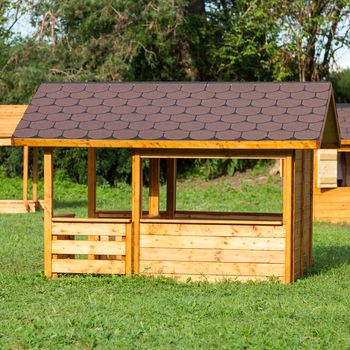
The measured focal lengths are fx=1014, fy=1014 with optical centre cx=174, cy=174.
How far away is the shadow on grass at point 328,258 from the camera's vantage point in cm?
1581

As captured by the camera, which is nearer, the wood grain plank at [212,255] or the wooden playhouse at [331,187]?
the wood grain plank at [212,255]

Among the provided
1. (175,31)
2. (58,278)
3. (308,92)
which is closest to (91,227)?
(58,278)

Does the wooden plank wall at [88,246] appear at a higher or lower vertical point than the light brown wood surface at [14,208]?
higher

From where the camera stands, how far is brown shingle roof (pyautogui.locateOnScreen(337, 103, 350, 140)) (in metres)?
23.8

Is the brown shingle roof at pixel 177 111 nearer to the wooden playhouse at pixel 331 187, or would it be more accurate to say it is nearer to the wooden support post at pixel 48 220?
the wooden support post at pixel 48 220

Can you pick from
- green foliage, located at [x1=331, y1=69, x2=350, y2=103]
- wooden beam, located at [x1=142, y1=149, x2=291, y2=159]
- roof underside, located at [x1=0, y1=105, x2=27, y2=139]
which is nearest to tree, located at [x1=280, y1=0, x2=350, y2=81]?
green foliage, located at [x1=331, y1=69, x2=350, y2=103]

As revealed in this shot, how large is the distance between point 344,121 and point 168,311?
47.1ft

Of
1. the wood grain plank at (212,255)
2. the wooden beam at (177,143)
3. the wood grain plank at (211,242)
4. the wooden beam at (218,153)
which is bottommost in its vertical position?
the wood grain plank at (212,255)

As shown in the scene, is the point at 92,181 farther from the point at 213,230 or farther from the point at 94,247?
the point at 213,230

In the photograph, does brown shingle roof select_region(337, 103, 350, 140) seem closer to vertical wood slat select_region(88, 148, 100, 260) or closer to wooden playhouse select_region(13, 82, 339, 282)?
wooden playhouse select_region(13, 82, 339, 282)

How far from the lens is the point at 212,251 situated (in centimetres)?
1397

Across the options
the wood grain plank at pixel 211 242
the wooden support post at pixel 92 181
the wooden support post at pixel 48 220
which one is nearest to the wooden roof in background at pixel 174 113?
the wooden support post at pixel 48 220

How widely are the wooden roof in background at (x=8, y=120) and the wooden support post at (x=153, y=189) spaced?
9299mm

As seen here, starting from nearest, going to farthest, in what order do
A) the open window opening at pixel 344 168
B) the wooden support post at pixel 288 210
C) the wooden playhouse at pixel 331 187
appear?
the wooden support post at pixel 288 210 < the wooden playhouse at pixel 331 187 < the open window opening at pixel 344 168
